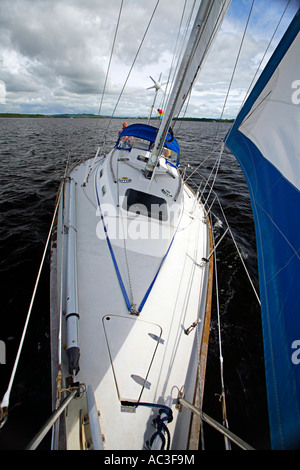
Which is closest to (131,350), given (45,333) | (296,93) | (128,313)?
(128,313)

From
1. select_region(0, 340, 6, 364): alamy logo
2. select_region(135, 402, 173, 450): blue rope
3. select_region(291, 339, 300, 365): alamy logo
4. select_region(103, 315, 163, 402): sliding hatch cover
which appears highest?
select_region(291, 339, 300, 365): alamy logo

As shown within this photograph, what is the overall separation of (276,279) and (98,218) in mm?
3709

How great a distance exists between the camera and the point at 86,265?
3.36 meters

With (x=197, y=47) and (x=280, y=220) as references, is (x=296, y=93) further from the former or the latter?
(x=197, y=47)

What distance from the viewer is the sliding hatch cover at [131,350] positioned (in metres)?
2.12

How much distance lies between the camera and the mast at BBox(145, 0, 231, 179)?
336cm

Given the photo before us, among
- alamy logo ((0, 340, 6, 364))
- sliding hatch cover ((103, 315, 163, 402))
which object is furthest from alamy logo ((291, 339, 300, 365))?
alamy logo ((0, 340, 6, 364))

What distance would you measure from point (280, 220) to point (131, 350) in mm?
2187

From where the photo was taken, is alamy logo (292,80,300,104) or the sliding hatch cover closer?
alamy logo (292,80,300,104)

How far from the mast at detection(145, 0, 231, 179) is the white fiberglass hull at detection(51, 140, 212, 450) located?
1.76 m

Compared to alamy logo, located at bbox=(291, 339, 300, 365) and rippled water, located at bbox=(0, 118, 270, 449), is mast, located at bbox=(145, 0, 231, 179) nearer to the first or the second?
rippled water, located at bbox=(0, 118, 270, 449)

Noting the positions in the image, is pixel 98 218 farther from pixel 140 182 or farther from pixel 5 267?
pixel 5 267

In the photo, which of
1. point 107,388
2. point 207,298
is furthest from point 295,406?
point 207,298

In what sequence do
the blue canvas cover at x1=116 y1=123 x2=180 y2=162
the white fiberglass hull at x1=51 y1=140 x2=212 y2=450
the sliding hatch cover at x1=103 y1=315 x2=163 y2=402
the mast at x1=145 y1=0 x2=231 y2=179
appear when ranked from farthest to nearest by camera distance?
the blue canvas cover at x1=116 y1=123 x2=180 y2=162 → the mast at x1=145 y1=0 x2=231 y2=179 → the sliding hatch cover at x1=103 y1=315 x2=163 y2=402 → the white fiberglass hull at x1=51 y1=140 x2=212 y2=450
